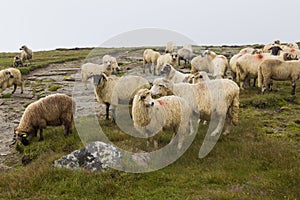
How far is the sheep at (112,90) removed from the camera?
10.8 metres

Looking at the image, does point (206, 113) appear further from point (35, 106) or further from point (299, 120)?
point (35, 106)

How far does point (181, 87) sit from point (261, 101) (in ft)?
15.8

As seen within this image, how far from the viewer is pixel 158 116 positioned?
8.11 m

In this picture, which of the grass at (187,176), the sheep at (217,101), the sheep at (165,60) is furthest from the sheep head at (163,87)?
the sheep at (165,60)

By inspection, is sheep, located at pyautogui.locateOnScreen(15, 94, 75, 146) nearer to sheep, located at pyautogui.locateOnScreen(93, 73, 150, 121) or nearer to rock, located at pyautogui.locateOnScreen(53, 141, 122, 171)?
sheep, located at pyautogui.locateOnScreen(93, 73, 150, 121)

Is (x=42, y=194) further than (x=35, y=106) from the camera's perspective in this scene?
No

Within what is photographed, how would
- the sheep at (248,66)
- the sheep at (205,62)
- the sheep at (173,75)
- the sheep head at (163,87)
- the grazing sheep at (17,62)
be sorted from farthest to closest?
the grazing sheep at (17,62), the sheep at (205,62), the sheep at (248,66), the sheep at (173,75), the sheep head at (163,87)

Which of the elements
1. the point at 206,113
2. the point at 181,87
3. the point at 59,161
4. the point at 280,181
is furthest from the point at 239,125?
the point at 59,161

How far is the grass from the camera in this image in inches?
232

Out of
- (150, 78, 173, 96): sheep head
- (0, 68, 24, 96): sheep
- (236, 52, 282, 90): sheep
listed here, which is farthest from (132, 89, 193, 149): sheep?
(0, 68, 24, 96): sheep

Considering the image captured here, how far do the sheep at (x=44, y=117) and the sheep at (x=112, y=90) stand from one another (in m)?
1.51

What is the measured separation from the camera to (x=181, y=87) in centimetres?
1011

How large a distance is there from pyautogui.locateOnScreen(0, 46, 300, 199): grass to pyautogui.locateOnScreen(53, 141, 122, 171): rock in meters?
0.26

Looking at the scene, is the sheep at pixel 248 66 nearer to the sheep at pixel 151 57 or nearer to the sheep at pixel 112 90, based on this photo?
the sheep at pixel 112 90
